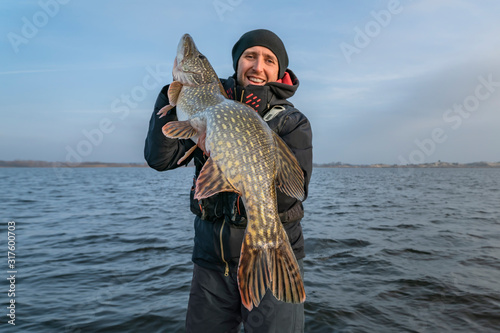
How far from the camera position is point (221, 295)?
2648 millimetres

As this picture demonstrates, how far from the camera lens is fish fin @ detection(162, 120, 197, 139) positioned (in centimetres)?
235

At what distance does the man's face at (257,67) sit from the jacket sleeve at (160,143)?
728 mm

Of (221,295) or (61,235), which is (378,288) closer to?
(221,295)

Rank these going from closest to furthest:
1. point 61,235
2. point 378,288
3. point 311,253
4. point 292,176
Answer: point 292,176
point 378,288
point 311,253
point 61,235

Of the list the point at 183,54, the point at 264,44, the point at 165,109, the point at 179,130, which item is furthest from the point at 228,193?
the point at 264,44

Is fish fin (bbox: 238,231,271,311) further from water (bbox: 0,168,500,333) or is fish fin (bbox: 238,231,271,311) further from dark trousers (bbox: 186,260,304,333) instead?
water (bbox: 0,168,500,333)

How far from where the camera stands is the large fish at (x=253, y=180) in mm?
2059

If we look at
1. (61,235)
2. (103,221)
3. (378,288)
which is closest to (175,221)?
(103,221)

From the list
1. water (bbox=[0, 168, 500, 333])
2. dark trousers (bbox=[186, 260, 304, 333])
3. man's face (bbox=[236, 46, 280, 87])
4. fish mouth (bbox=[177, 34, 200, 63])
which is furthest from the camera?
water (bbox=[0, 168, 500, 333])

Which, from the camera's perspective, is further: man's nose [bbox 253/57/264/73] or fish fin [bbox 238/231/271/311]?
man's nose [bbox 253/57/264/73]

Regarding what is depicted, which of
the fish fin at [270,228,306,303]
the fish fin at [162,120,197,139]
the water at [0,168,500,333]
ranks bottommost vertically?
the water at [0,168,500,333]

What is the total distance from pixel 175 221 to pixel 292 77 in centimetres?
1117

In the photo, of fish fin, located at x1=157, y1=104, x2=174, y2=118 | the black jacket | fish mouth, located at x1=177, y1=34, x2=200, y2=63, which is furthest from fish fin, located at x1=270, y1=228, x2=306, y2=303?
fish mouth, located at x1=177, y1=34, x2=200, y2=63

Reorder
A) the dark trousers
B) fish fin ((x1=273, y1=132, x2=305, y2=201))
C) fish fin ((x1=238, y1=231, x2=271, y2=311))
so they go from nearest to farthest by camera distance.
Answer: fish fin ((x1=238, y1=231, x2=271, y2=311)) < fish fin ((x1=273, y1=132, x2=305, y2=201)) < the dark trousers
